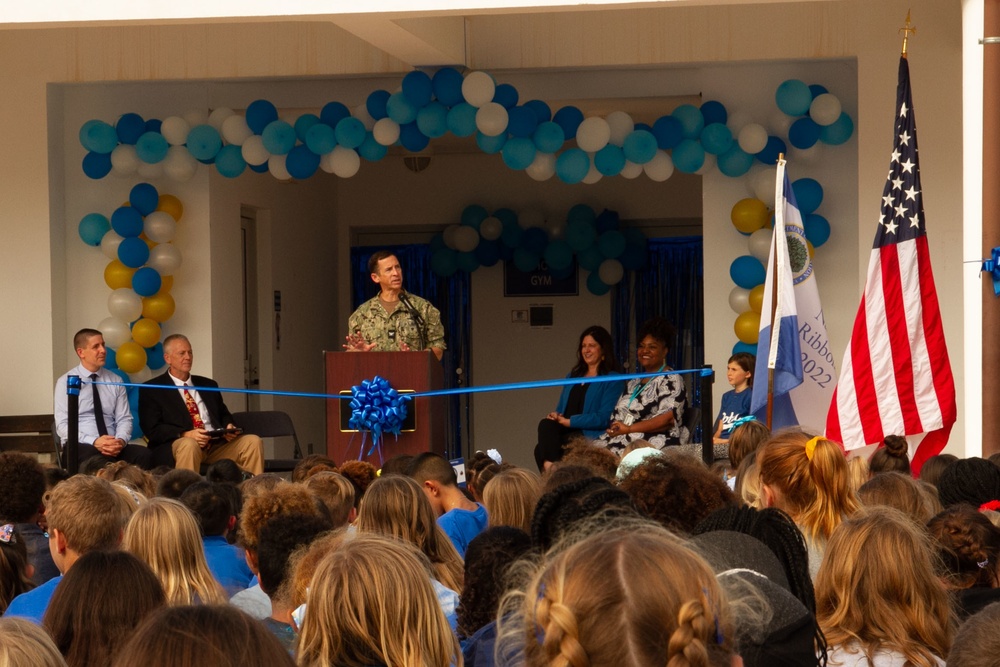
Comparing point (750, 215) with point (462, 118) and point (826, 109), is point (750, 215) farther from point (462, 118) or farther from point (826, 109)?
point (462, 118)

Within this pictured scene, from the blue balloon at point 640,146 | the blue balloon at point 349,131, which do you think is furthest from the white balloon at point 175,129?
the blue balloon at point 640,146

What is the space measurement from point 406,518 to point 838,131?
5.47m

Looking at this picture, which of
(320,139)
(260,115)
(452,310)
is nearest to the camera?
(320,139)

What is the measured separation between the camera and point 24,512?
398 centimetres

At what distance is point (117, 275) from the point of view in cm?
879

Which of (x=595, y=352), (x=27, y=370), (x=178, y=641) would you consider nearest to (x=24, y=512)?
(x=178, y=641)

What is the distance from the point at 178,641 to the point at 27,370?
26.4ft

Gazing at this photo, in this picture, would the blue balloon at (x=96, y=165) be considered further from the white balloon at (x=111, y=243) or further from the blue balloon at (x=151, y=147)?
the white balloon at (x=111, y=243)

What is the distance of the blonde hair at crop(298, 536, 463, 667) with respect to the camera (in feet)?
6.57

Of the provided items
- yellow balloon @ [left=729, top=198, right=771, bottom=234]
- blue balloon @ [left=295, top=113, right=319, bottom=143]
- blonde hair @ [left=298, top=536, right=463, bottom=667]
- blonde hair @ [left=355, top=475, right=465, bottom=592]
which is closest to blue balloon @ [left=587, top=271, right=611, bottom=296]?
yellow balloon @ [left=729, top=198, right=771, bottom=234]

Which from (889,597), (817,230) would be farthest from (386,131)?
(889,597)

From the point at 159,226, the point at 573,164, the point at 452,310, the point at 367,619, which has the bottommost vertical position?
the point at 367,619

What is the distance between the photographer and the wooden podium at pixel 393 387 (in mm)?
6594

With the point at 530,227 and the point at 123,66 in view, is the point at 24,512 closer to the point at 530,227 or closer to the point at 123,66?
the point at 123,66
